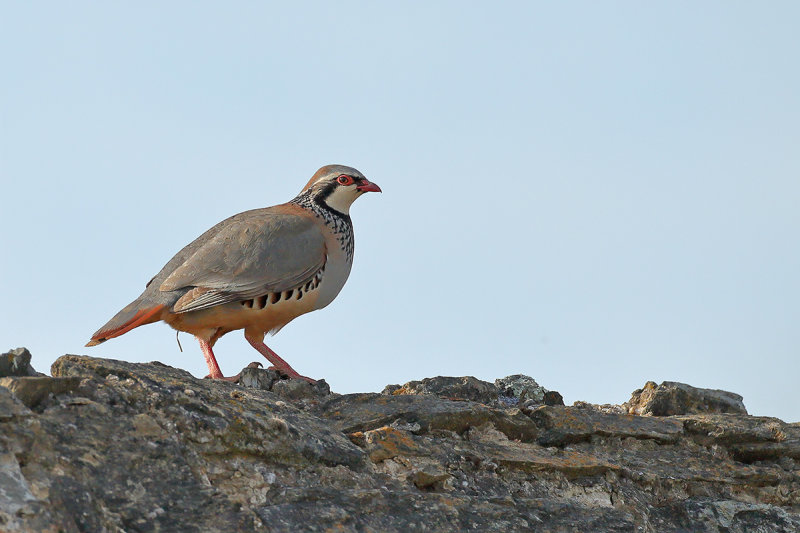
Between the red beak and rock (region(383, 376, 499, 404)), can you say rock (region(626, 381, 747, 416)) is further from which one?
the red beak

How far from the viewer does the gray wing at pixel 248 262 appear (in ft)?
23.1

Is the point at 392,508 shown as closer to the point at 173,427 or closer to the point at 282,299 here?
the point at 173,427

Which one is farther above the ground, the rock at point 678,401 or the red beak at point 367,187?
the red beak at point 367,187

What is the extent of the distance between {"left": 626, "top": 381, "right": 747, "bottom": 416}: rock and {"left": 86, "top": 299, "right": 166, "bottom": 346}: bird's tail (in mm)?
3258

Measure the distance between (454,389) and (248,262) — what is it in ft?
6.69

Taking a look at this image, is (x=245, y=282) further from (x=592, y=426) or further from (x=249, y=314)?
(x=592, y=426)

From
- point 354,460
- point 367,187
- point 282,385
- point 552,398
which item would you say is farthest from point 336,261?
point 354,460

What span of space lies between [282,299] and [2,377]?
11.5ft

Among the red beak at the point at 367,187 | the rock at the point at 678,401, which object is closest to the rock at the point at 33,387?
the rock at the point at 678,401

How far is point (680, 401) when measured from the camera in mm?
6348

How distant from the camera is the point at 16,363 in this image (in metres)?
3.96

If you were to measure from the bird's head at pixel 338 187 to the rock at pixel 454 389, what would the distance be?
8.62ft

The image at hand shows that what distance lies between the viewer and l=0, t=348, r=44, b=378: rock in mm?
3938

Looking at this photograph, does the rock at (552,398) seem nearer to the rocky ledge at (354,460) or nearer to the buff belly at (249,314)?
the rocky ledge at (354,460)
